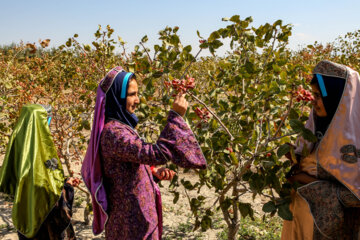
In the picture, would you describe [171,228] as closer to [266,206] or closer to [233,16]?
[266,206]

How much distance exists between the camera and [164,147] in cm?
144

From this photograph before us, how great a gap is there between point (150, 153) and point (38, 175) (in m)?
1.08

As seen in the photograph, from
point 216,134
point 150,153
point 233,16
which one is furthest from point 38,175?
point 233,16

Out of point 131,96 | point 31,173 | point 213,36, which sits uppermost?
point 213,36

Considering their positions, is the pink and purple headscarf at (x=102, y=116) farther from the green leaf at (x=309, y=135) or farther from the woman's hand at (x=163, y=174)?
the green leaf at (x=309, y=135)

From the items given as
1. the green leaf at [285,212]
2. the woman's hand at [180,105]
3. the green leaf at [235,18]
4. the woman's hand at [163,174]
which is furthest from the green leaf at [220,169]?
the green leaf at [235,18]

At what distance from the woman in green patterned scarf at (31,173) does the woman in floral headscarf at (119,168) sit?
1.89ft

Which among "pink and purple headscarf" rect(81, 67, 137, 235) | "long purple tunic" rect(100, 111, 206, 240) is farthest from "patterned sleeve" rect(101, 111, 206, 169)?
"pink and purple headscarf" rect(81, 67, 137, 235)

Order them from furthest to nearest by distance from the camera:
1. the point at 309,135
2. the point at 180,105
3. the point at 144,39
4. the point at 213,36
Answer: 1. the point at 144,39
2. the point at 213,36
3. the point at 180,105
4. the point at 309,135

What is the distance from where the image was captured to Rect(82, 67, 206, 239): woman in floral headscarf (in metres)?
1.53

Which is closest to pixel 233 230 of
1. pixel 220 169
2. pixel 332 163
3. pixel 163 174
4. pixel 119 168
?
pixel 220 169

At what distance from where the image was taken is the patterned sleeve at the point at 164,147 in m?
1.44

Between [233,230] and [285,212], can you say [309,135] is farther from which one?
[233,230]

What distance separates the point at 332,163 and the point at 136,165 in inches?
39.5
